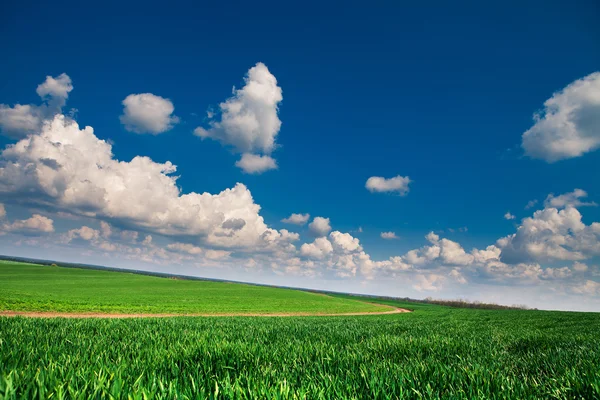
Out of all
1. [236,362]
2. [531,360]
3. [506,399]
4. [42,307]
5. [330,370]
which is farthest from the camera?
[42,307]

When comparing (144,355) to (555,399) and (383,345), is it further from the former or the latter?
(555,399)

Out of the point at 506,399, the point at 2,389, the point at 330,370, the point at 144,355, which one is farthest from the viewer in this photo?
the point at 144,355

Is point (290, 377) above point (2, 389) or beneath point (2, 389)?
beneath

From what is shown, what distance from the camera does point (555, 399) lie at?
3598 mm

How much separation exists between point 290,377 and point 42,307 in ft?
126

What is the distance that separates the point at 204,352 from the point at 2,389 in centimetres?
336

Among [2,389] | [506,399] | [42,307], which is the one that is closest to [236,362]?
[2,389]

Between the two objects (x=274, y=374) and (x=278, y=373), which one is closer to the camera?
(x=274, y=374)

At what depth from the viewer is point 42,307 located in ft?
100

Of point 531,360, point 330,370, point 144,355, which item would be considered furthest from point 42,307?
point 531,360

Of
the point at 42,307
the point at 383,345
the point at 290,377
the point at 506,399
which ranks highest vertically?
the point at 506,399

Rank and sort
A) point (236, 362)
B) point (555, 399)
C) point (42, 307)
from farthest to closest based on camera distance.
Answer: point (42, 307), point (236, 362), point (555, 399)

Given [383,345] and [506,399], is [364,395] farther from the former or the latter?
[383,345]

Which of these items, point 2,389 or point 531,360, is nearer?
point 2,389
